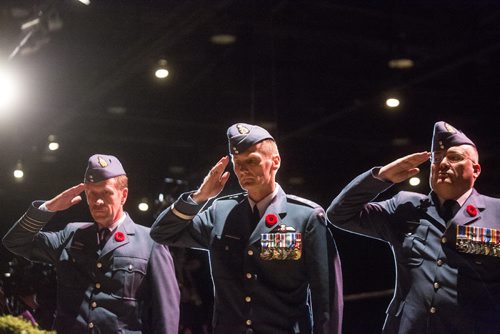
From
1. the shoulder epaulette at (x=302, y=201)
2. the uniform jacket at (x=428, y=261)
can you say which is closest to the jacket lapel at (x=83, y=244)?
the shoulder epaulette at (x=302, y=201)

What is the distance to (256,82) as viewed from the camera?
591 centimetres

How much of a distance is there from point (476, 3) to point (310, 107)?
4.31 feet

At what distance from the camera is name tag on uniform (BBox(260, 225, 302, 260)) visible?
3.77 meters

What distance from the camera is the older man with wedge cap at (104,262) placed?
427cm

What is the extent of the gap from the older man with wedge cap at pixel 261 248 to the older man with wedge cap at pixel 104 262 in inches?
15.2

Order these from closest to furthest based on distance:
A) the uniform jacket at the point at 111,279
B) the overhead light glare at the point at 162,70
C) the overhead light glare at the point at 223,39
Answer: the uniform jacket at the point at 111,279
the overhead light glare at the point at 223,39
the overhead light glare at the point at 162,70

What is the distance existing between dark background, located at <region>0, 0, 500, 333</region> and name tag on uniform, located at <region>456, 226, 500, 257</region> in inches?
68.4

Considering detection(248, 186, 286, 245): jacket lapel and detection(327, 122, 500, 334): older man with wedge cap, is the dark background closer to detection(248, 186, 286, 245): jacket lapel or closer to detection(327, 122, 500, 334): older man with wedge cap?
detection(248, 186, 286, 245): jacket lapel

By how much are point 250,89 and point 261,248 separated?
7.67 ft

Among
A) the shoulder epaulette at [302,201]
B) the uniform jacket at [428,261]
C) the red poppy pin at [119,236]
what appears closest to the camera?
the uniform jacket at [428,261]

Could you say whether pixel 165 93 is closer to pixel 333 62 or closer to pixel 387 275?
pixel 333 62

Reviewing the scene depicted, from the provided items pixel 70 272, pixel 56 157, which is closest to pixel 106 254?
pixel 70 272

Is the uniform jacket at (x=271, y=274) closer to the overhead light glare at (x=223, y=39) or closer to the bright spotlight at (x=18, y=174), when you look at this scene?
the bright spotlight at (x=18, y=174)

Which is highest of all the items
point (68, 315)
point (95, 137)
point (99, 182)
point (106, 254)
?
point (95, 137)
